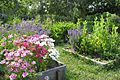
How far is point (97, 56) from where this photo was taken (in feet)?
19.7

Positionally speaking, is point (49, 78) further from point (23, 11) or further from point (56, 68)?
point (23, 11)

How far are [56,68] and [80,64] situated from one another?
4.24 feet

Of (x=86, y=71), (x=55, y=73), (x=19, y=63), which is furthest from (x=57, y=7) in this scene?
(x=19, y=63)

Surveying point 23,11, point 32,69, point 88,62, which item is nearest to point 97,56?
point 88,62

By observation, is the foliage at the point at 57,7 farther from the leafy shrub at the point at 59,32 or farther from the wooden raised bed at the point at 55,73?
the wooden raised bed at the point at 55,73

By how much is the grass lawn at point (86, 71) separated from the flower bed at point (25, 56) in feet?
2.41

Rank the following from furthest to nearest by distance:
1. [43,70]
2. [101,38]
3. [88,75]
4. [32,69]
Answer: [101,38] → [88,75] → [43,70] → [32,69]

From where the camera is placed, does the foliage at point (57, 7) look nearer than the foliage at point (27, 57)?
No

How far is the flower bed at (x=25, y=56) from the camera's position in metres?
3.65

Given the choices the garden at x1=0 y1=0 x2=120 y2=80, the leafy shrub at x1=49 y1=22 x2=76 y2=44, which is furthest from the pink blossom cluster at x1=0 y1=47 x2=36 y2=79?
the leafy shrub at x1=49 y1=22 x2=76 y2=44

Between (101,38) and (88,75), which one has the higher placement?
(101,38)

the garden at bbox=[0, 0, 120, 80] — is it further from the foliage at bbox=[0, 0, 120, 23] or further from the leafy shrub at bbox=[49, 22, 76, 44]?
the foliage at bbox=[0, 0, 120, 23]

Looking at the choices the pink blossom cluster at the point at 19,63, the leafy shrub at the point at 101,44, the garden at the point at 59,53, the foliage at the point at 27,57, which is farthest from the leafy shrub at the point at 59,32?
the pink blossom cluster at the point at 19,63

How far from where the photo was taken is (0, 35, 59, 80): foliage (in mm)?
3642
